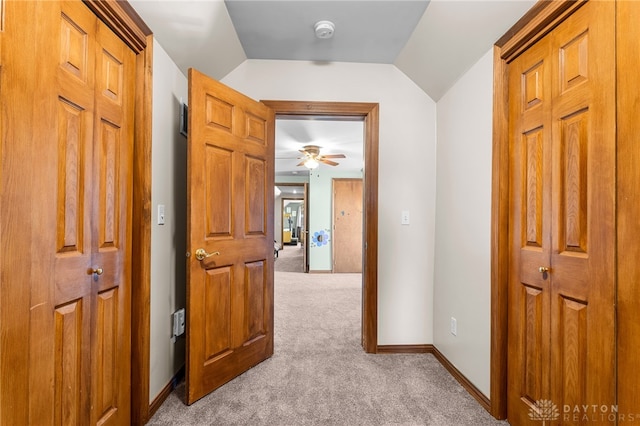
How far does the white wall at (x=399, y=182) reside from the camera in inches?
94.5

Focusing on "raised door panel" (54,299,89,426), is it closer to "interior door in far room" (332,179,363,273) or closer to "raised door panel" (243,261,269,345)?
"raised door panel" (243,261,269,345)

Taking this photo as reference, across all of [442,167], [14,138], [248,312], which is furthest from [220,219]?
[442,167]

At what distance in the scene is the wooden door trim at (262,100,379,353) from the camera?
2.36 metres

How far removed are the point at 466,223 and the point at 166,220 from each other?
77.1 inches

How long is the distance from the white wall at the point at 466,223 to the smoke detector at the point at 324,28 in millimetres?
979

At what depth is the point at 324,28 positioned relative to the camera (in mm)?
1921

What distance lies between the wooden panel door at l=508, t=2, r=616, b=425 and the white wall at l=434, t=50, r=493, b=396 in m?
0.17

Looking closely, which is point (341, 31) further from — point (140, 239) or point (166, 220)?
point (140, 239)

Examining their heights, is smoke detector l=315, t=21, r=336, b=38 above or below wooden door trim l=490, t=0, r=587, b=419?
above

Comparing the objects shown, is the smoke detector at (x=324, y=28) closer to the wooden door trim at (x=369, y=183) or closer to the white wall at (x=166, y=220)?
the wooden door trim at (x=369, y=183)

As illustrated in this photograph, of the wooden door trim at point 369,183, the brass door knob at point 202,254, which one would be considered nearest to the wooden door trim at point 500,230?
the wooden door trim at point 369,183

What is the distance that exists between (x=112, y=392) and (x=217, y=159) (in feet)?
4.42

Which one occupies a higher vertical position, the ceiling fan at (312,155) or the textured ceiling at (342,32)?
the textured ceiling at (342,32)

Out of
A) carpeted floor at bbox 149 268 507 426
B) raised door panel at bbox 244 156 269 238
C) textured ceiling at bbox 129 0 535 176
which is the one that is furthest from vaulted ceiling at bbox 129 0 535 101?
carpeted floor at bbox 149 268 507 426
